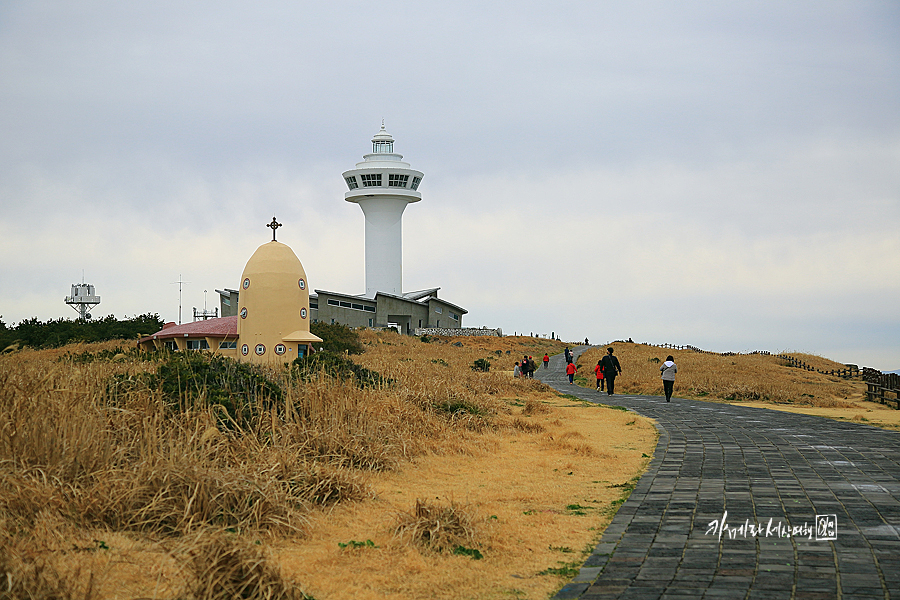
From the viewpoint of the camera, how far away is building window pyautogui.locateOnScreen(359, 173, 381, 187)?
217 ft

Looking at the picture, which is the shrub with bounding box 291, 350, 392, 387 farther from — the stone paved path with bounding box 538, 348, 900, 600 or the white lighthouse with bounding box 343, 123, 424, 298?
the white lighthouse with bounding box 343, 123, 424, 298

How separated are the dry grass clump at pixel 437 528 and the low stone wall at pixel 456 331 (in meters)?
59.8

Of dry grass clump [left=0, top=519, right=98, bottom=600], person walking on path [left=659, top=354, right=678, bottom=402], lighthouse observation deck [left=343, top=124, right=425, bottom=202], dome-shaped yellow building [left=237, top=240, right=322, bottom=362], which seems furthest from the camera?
lighthouse observation deck [left=343, top=124, right=425, bottom=202]

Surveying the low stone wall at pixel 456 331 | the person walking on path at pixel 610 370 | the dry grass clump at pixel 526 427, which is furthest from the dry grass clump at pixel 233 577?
the low stone wall at pixel 456 331

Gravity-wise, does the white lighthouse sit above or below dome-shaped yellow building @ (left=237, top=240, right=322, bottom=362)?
above

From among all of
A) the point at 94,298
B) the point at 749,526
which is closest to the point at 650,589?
the point at 749,526

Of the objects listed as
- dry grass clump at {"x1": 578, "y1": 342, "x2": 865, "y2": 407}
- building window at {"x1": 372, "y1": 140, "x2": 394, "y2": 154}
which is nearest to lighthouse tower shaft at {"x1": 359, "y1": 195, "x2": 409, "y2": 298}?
building window at {"x1": 372, "y1": 140, "x2": 394, "y2": 154}

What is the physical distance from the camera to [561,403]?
21.6 meters

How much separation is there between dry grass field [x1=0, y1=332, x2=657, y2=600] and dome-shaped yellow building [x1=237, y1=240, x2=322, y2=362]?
29.7ft

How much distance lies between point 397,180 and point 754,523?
61.1m

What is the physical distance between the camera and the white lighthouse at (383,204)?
6606cm

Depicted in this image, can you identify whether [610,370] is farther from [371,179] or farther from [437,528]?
[371,179]

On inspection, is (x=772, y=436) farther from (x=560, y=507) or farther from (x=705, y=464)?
(x=560, y=507)

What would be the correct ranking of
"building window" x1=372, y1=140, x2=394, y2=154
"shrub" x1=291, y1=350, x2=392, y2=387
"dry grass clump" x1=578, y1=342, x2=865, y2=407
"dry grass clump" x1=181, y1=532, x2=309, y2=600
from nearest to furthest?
"dry grass clump" x1=181, y1=532, x2=309, y2=600 → "shrub" x1=291, y1=350, x2=392, y2=387 → "dry grass clump" x1=578, y1=342, x2=865, y2=407 → "building window" x1=372, y1=140, x2=394, y2=154
